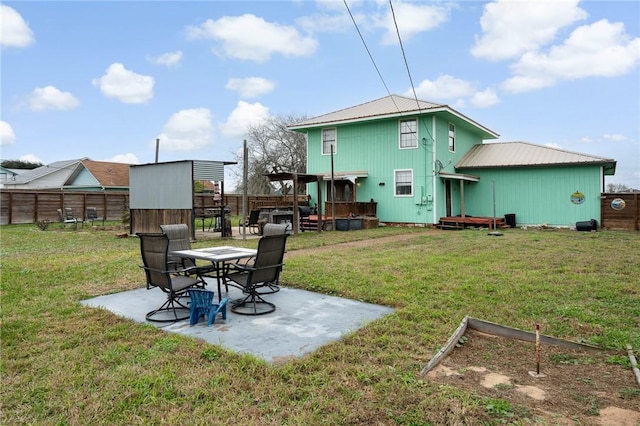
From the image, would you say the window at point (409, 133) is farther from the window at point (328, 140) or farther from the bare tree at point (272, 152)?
the bare tree at point (272, 152)

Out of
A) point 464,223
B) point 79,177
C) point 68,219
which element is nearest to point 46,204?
point 68,219

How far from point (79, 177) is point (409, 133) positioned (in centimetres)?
2862

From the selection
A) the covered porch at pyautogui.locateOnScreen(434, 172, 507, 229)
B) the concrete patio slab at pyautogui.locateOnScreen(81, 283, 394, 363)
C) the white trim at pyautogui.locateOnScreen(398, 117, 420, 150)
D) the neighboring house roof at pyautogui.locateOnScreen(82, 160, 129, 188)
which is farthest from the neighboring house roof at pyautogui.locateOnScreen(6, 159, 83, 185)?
the concrete patio slab at pyautogui.locateOnScreen(81, 283, 394, 363)

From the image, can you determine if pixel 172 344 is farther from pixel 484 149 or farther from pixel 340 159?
pixel 484 149

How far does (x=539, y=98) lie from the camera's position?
1775 centimetres

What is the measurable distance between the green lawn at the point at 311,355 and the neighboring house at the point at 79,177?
2613 cm

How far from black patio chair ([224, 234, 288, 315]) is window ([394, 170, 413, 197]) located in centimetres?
1308

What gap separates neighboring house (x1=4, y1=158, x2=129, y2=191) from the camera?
Result: 103ft

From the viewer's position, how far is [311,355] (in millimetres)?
3328

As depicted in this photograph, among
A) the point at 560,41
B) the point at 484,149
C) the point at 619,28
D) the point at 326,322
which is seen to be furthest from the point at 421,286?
the point at 484,149

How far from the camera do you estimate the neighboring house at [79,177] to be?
31312 millimetres

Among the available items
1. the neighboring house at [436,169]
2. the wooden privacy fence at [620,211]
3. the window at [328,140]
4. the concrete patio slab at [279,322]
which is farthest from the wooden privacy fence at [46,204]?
the wooden privacy fence at [620,211]

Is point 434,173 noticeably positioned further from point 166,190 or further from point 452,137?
point 166,190

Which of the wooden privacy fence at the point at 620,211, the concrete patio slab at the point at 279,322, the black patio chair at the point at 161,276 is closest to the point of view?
the concrete patio slab at the point at 279,322
